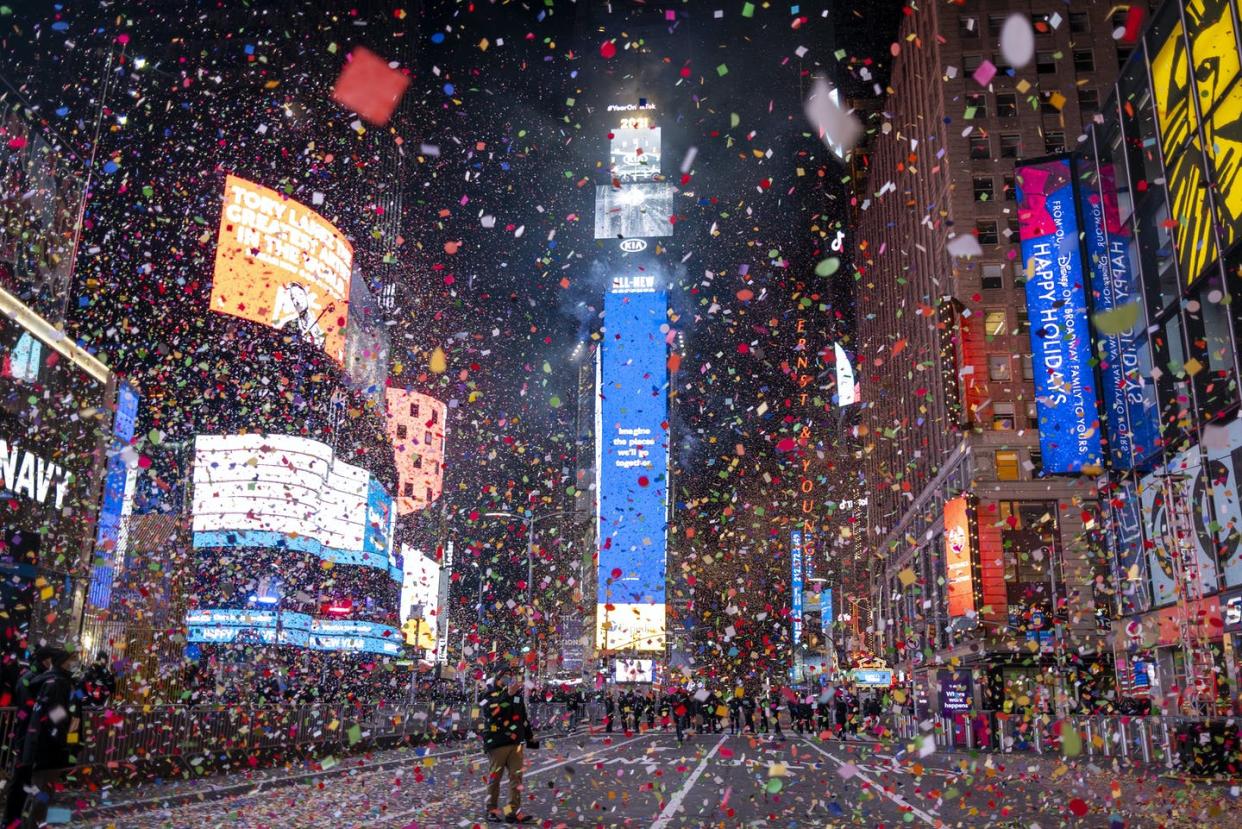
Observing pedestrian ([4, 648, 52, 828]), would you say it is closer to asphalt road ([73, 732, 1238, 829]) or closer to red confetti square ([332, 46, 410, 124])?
asphalt road ([73, 732, 1238, 829])

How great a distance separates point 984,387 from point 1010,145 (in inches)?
529

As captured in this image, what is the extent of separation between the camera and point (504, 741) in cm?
1159

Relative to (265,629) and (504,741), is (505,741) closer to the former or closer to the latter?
(504,741)

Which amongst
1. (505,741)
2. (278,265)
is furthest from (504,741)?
(278,265)

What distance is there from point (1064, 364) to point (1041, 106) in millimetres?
25948

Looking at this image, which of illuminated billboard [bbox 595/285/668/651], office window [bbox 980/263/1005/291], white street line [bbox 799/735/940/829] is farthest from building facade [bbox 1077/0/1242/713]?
illuminated billboard [bbox 595/285/668/651]

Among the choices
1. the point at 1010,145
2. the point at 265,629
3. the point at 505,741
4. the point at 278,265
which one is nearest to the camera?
the point at 505,741

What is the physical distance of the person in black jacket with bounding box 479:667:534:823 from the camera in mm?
11297

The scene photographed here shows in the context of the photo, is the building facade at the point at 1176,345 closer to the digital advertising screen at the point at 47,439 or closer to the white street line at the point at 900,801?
the white street line at the point at 900,801

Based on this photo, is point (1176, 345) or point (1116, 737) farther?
point (1176, 345)

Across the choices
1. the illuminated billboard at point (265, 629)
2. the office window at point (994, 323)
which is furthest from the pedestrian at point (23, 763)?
the office window at point (994, 323)

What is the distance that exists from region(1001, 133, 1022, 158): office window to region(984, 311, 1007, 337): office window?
28.1ft

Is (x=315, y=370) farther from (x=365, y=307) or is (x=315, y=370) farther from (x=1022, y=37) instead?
(x=1022, y=37)

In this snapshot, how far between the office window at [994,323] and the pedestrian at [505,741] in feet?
143
